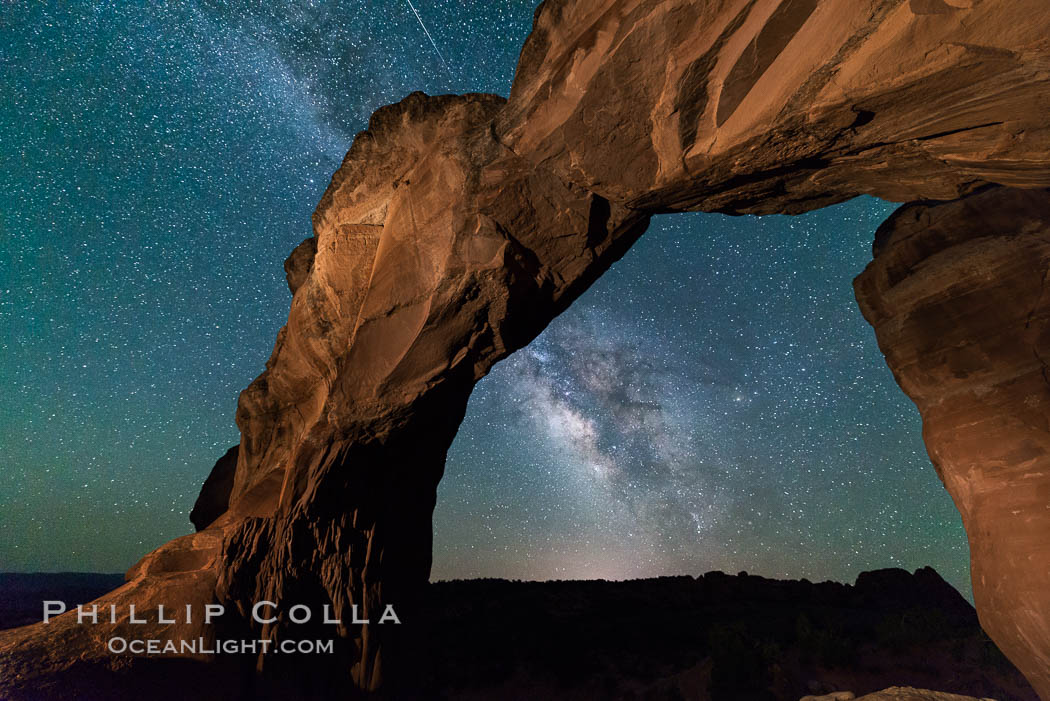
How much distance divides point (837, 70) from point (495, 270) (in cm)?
392

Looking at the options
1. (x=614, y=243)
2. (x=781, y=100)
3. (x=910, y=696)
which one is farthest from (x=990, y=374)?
(x=781, y=100)

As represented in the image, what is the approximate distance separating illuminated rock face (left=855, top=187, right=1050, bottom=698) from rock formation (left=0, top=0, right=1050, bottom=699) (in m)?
0.03

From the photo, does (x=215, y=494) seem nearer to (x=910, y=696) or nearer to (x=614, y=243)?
(x=614, y=243)

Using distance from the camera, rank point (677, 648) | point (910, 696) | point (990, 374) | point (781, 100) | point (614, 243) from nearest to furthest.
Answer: point (781, 100), point (910, 696), point (614, 243), point (990, 374), point (677, 648)

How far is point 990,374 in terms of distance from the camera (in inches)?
283

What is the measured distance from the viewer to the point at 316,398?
8414 mm

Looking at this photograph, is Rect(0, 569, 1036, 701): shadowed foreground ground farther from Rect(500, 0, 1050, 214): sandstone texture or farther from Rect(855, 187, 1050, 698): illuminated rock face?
Rect(500, 0, 1050, 214): sandstone texture

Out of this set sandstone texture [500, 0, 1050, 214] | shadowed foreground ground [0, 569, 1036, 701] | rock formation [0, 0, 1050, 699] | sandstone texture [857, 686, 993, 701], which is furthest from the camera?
shadowed foreground ground [0, 569, 1036, 701]

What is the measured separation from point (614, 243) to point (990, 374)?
6.42 meters

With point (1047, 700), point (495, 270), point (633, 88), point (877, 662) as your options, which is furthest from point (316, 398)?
point (877, 662)

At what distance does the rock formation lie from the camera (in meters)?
3.29

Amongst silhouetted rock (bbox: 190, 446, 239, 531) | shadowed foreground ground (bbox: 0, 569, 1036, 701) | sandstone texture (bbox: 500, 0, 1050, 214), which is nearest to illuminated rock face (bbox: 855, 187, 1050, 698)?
sandstone texture (bbox: 500, 0, 1050, 214)

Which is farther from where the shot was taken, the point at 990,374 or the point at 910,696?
the point at 990,374

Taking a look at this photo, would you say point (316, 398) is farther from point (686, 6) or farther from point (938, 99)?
point (938, 99)
